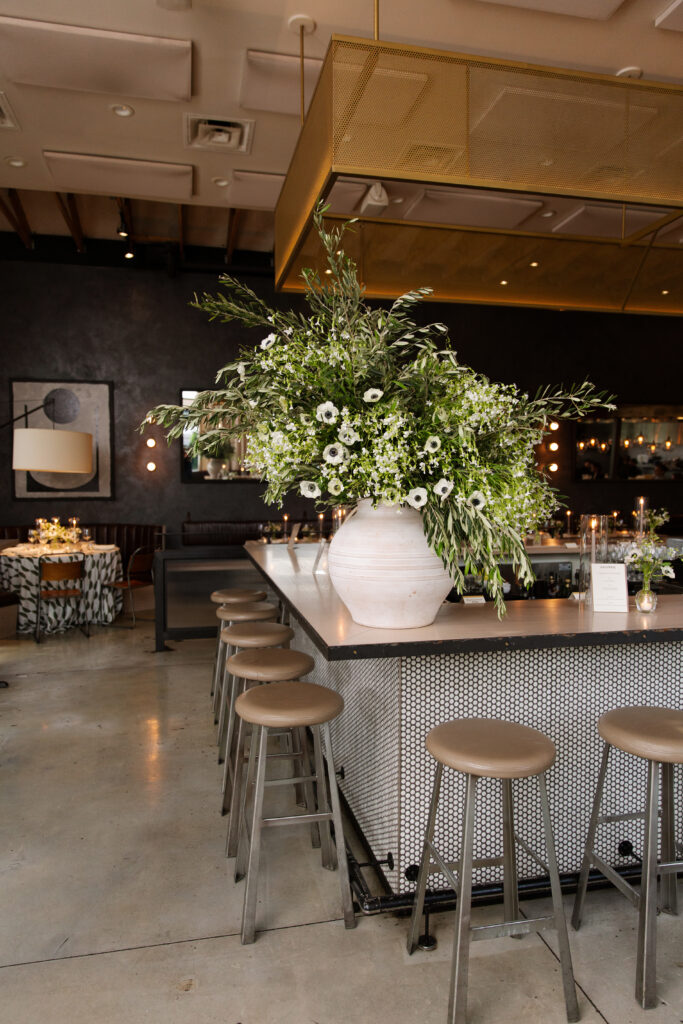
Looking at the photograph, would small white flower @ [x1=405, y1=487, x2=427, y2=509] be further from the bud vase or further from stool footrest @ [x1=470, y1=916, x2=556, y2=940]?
stool footrest @ [x1=470, y1=916, x2=556, y2=940]

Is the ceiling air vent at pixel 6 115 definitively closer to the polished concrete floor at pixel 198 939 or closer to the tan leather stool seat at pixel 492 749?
the polished concrete floor at pixel 198 939

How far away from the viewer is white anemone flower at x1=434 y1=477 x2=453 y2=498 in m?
1.91

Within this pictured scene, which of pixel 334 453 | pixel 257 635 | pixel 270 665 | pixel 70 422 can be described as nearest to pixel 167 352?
pixel 70 422

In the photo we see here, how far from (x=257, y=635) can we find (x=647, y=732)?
5.48 feet

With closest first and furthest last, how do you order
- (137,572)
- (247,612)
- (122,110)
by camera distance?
(247,612), (122,110), (137,572)

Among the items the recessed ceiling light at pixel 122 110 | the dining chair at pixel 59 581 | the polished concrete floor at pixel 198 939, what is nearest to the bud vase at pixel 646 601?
the polished concrete floor at pixel 198 939

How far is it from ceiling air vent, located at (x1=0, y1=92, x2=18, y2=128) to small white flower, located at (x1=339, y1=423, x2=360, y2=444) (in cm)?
434

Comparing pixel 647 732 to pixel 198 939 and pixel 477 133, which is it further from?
pixel 477 133

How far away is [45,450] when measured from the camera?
6.46 metres

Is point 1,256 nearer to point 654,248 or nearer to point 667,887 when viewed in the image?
point 654,248

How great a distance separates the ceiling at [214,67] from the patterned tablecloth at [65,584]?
3381 millimetres

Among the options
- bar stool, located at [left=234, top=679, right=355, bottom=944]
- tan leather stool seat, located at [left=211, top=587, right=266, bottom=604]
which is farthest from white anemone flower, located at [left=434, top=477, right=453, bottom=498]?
tan leather stool seat, located at [left=211, top=587, right=266, bottom=604]

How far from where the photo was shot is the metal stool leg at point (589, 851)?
6.79 ft

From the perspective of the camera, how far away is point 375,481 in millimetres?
1949
